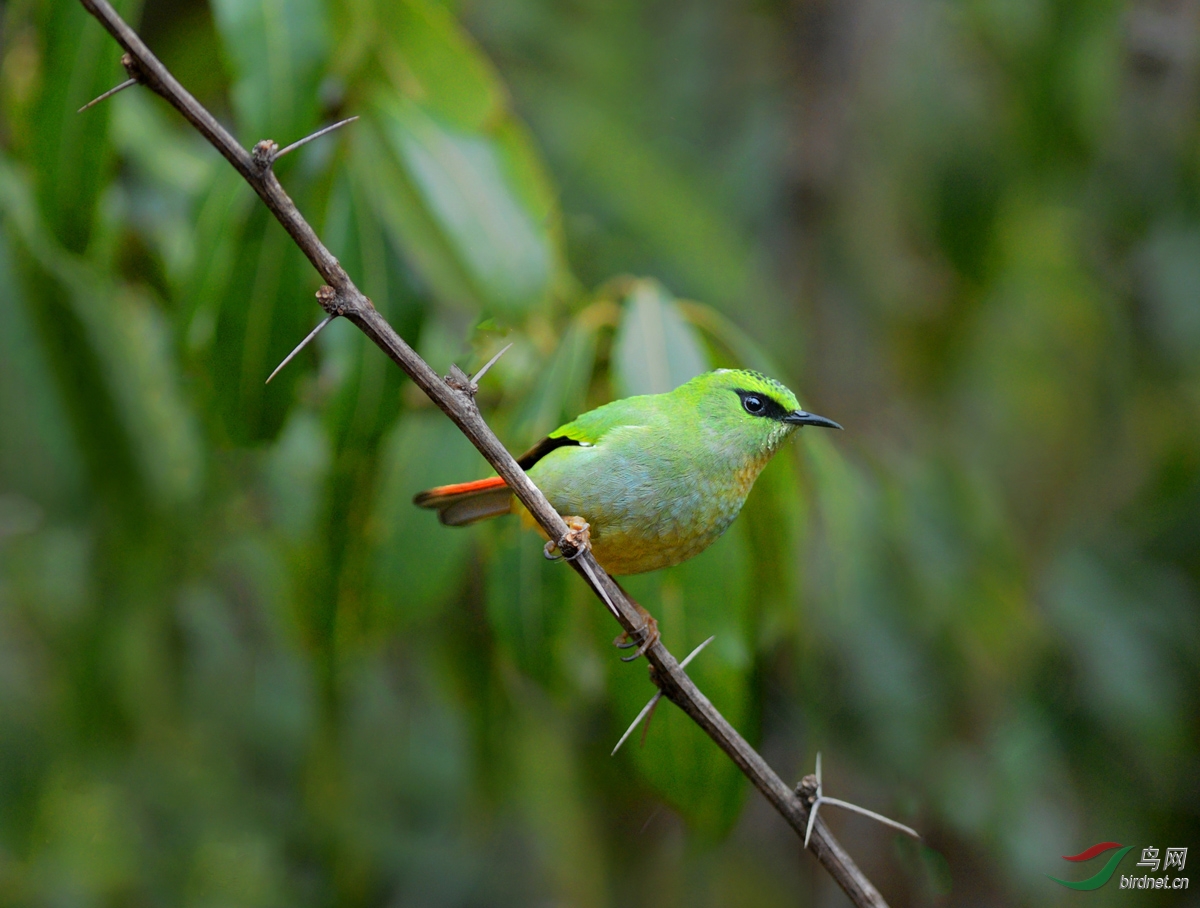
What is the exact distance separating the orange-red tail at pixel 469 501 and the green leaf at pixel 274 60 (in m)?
0.90

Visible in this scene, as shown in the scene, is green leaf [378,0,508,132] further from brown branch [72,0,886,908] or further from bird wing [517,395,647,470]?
bird wing [517,395,647,470]

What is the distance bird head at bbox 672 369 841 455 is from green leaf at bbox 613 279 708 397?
177 mm

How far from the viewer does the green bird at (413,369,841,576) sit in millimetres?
1511

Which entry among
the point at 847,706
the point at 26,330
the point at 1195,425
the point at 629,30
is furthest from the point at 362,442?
the point at 629,30

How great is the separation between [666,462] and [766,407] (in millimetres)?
198

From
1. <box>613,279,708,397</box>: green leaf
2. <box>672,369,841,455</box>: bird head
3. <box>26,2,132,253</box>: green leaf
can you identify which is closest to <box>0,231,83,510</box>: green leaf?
<box>26,2,132,253</box>: green leaf

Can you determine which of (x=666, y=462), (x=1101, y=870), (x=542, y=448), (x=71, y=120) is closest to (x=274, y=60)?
(x=71, y=120)

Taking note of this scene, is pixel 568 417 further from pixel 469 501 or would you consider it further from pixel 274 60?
pixel 274 60

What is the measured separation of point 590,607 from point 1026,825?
3.21 meters

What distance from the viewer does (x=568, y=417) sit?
1.77 m

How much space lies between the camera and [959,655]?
470 cm

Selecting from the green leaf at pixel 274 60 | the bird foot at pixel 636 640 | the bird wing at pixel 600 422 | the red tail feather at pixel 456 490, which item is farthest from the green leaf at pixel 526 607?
the green leaf at pixel 274 60

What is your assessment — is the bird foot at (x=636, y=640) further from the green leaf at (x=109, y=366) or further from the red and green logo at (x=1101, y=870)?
the green leaf at (x=109, y=366)

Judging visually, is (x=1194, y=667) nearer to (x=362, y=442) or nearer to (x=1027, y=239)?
(x=1027, y=239)
